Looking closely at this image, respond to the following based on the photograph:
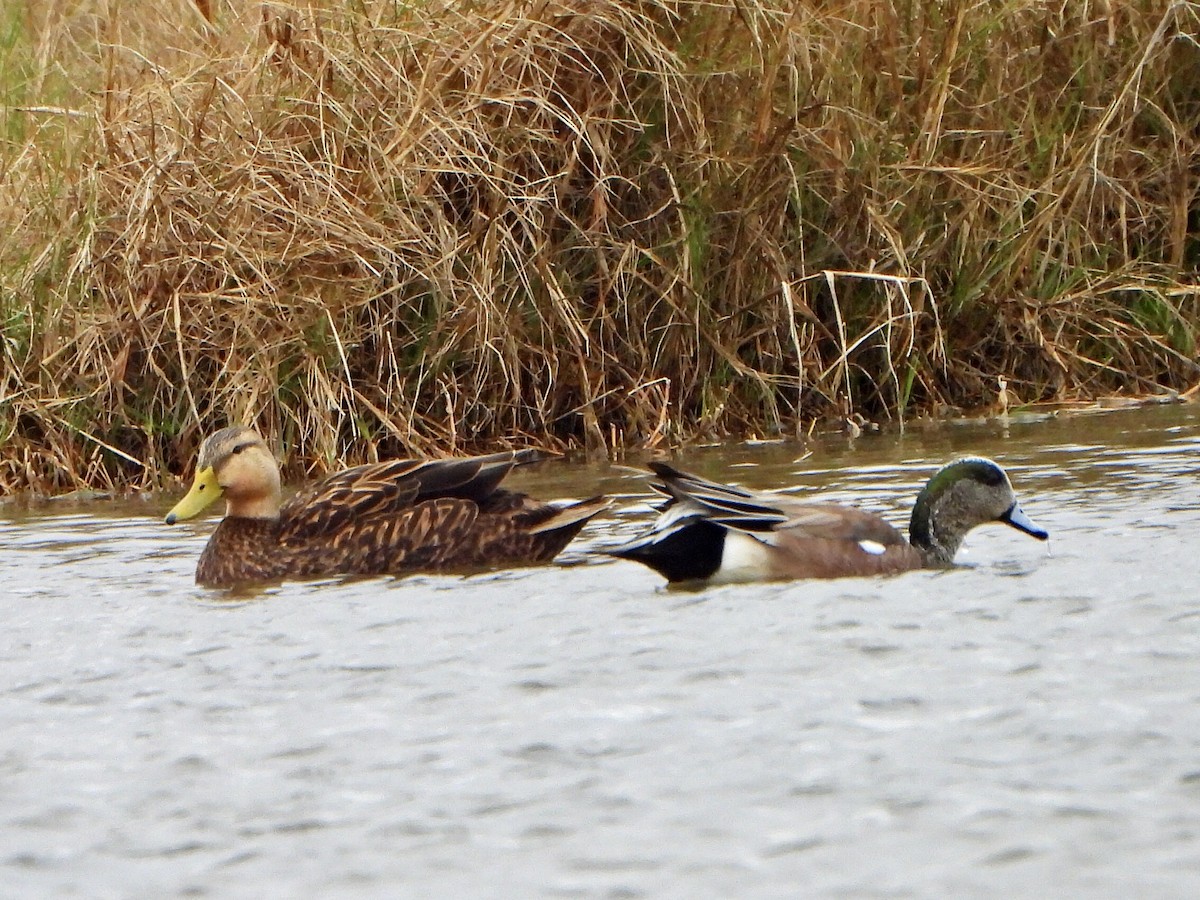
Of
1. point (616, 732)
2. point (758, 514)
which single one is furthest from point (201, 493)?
point (616, 732)

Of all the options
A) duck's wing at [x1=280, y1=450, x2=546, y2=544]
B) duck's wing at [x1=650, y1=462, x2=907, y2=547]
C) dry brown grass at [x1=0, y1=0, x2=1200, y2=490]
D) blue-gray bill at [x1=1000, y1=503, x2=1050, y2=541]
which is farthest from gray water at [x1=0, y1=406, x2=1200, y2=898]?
dry brown grass at [x1=0, y1=0, x2=1200, y2=490]

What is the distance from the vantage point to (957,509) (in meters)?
6.57

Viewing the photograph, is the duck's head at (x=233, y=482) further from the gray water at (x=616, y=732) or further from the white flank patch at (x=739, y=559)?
the white flank patch at (x=739, y=559)

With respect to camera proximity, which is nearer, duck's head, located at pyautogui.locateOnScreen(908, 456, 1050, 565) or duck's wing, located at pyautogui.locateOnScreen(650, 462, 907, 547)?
duck's wing, located at pyautogui.locateOnScreen(650, 462, 907, 547)

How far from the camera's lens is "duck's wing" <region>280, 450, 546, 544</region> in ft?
22.9

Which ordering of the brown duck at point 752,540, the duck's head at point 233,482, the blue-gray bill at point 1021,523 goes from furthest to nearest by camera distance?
the duck's head at point 233,482 < the blue-gray bill at point 1021,523 < the brown duck at point 752,540

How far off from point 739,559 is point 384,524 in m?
1.31

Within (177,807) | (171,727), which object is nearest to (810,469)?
(171,727)

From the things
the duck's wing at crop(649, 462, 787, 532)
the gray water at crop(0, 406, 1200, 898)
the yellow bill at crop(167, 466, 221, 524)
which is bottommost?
the gray water at crop(0, 406, 1200, 898)

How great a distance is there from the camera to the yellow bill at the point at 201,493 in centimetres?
724

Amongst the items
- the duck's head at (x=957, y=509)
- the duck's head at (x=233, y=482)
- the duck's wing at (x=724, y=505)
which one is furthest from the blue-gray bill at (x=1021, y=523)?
the duck's head at (x=233, y=482)

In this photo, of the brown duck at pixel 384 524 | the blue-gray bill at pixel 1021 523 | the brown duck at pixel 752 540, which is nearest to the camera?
the brown duck at pixel 752 540

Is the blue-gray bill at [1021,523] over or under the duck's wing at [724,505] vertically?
under

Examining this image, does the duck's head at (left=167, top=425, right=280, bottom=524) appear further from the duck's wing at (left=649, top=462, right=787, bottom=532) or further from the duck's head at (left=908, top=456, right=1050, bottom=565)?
the duck's head at (left=908, top=456, right=1050, bottom=565)
